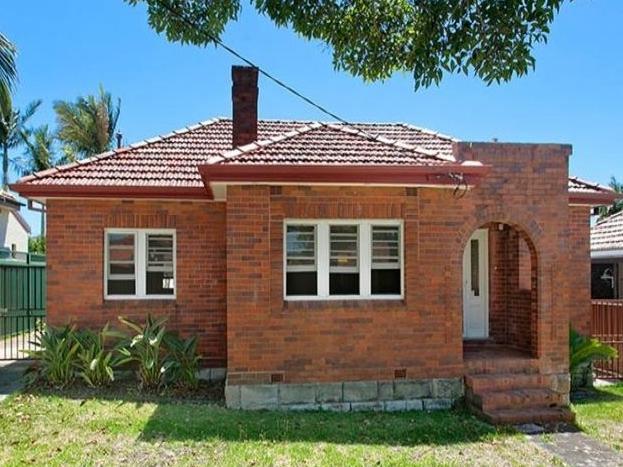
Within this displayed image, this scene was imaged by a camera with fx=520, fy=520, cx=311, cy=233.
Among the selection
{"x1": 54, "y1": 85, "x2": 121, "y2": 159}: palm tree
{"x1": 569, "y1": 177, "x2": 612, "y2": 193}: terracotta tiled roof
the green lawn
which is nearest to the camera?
the green lawn

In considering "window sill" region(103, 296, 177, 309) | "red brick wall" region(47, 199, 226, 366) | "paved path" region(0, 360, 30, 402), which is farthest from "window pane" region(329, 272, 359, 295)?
"paved path" region(0, 360, 30, 402)

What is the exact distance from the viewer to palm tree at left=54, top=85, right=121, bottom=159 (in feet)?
99.0

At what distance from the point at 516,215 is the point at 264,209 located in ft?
14.1

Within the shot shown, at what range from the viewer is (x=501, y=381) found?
27.8 ft

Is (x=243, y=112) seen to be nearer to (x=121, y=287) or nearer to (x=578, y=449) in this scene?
(x=121, y=287)

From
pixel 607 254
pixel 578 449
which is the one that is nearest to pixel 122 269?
pixel 578 449

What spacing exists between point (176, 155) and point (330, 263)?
4511 millimetres

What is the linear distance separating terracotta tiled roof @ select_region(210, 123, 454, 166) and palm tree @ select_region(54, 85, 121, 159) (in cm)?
2462

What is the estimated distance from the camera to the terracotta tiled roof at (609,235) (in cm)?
1542

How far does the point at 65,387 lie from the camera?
8.92 metres


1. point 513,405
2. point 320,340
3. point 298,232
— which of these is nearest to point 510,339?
point 513,405

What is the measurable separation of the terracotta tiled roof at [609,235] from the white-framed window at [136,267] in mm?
12613

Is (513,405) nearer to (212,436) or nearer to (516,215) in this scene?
(516,215)

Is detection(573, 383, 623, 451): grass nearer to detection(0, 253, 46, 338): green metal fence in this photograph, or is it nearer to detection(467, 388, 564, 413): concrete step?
detection(467, 388, 564, 413): concrete step
